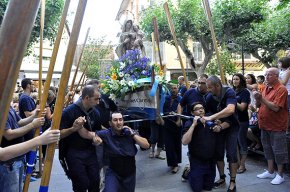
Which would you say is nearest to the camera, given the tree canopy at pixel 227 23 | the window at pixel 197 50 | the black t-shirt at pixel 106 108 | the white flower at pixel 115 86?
the black t-shirt at pixel 106 108

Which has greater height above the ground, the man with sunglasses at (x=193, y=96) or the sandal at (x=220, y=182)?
the man with sunglasses at (x=193, y=96)

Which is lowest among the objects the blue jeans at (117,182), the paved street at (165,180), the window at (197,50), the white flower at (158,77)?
the paved street at (165,180)

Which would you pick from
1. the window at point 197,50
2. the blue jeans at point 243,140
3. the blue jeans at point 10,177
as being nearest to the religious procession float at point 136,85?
the blue jeans at point 243,140

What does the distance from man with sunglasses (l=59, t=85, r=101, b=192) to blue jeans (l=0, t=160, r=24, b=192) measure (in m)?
0.89

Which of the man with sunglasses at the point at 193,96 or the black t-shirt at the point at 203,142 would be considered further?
the man with sunglasses at the point at 193,96

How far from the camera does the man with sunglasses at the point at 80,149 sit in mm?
4461

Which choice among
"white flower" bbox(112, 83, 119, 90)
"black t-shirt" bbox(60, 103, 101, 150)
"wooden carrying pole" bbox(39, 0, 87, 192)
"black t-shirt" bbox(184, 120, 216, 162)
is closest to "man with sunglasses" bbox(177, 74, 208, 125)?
"black t-shirt" bbox(184, 120, 216, 162)

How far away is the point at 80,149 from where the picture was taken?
4566 mm

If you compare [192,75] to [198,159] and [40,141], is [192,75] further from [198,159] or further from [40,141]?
[40,141]

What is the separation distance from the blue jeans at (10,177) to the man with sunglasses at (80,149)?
89 centimetres

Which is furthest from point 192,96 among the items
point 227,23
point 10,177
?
point 227,23

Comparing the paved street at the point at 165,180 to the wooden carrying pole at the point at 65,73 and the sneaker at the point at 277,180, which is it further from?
the wooden carrying pole at the point at 65,73

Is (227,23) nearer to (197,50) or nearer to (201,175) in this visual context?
(197,50)

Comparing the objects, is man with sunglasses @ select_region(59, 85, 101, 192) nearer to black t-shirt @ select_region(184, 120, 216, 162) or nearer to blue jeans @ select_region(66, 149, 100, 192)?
blue jeans @ select_region(66, 149, 100, 192)
